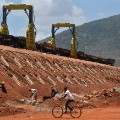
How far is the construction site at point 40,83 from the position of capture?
28531mm

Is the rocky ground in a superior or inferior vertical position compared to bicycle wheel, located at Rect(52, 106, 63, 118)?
superior

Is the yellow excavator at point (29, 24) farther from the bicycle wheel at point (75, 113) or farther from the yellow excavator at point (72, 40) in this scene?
the bicycle wheel at point (75, 113)

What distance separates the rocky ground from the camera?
94.8 ft

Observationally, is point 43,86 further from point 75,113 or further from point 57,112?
point 75,113

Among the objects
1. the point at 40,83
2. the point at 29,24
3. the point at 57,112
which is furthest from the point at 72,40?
the point at 57,112

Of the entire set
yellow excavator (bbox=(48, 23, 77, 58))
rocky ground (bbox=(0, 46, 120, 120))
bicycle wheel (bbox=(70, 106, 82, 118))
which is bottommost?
bicycle wheel (bbox=(70, 106, 82, 118))

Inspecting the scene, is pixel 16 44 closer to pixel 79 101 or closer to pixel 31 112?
pixel 79 101

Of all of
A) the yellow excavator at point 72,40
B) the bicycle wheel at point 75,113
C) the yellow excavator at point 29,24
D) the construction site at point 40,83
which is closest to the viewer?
the bicycle wheel at point 75,113

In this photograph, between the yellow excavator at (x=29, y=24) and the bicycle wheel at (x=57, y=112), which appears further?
the yellow excavator at (x=29, y=24)

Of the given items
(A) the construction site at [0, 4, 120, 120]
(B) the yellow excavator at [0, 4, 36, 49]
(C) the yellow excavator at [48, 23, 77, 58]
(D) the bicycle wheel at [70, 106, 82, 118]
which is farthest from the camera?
(C) the yellow excavator at [48, 23, 77, 58]

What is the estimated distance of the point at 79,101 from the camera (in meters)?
35.3

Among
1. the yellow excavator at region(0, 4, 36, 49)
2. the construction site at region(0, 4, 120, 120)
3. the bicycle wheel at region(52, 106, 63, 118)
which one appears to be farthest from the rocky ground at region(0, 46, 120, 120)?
the yellow excavator at region(0, 4, 36, 49)

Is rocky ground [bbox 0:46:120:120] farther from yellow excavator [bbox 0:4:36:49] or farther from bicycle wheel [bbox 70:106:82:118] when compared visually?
yellow excavator [bbox 0:4:36:49]

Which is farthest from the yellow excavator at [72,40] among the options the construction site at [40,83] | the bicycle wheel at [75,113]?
the bicycle wheel at [75,113]
